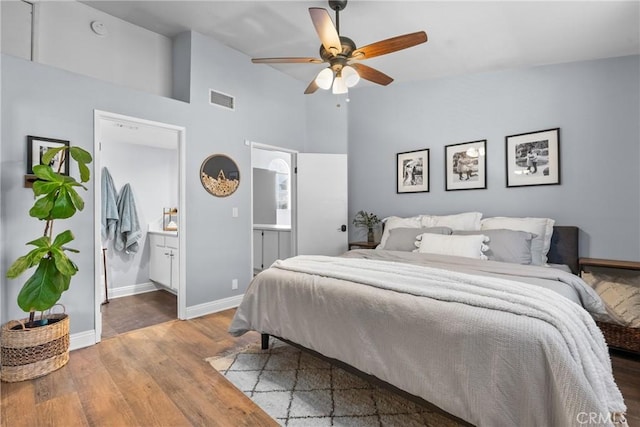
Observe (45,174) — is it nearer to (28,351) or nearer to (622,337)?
(28,351)

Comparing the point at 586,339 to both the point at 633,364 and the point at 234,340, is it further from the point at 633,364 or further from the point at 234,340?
the point at 234,340

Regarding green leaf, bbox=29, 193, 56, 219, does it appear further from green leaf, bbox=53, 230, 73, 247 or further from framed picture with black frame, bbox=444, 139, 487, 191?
framed picture with black frame, bbox=444, 139, 487, 191

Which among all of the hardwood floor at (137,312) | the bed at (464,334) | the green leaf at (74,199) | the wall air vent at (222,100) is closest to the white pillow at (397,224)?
the bed at (464,334)

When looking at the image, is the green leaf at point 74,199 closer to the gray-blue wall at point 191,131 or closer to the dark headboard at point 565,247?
the gray-blue wall at point 191,131

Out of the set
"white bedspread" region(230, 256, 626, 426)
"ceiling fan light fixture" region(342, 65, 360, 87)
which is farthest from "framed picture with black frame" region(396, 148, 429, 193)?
"white bedspread" region(230, 256, 626, 426)

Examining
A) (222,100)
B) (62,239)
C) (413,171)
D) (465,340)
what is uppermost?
(222,100)

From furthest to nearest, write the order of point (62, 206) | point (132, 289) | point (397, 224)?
point (132, 289) < point (397, 224) < point (62, 206)

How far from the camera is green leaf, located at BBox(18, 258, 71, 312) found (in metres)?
2.09

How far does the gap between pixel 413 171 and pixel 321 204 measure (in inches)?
52.1

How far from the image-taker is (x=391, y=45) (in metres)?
2.27

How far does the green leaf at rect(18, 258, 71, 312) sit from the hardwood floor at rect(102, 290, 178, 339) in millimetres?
900

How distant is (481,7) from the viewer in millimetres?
2592

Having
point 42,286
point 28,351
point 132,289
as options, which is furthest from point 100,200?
point 132,289

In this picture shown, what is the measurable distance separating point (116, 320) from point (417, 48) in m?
4.26
